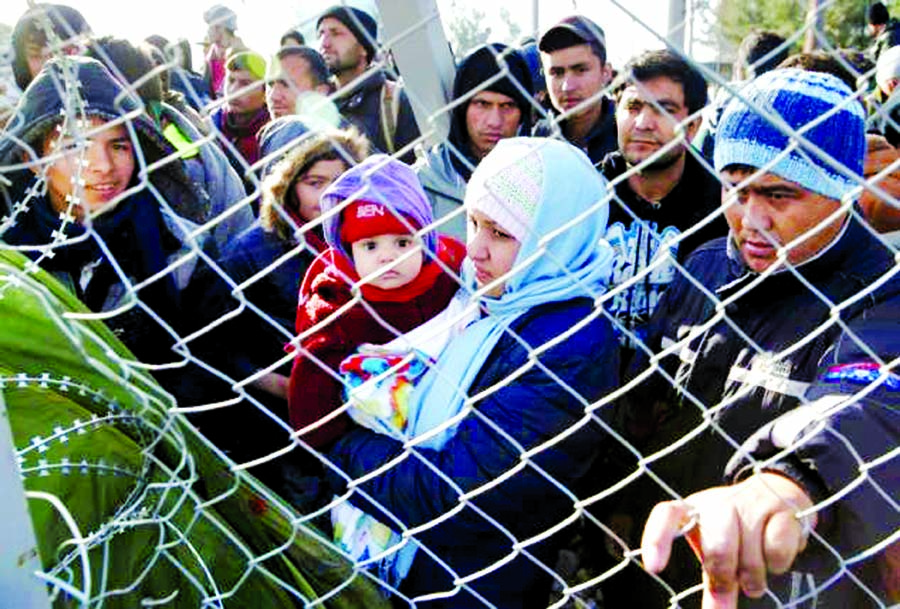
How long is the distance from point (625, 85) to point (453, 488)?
1705 mm


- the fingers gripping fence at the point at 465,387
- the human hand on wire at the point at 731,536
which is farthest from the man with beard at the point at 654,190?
the human hand on wire at the point at 731,536

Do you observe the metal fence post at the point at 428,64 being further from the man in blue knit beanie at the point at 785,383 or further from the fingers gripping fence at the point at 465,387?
the man in blue knit beanie at the point at 785,383

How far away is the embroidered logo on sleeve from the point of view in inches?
46.1

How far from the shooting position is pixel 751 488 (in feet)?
3.63

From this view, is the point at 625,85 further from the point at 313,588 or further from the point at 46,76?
the point at 313,588

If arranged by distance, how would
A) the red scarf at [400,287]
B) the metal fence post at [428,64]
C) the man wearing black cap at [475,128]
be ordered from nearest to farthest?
1. the red scarf at [400,287]
2. the metal fence post at [428,64]
3. the man wearing black cap at [475,128]

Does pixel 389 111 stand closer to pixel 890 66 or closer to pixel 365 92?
pixel 365 92

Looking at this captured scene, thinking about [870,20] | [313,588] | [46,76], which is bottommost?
[870,20]

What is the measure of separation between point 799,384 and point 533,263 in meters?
0.49

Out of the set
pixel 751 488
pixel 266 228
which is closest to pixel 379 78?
pixel 266 228

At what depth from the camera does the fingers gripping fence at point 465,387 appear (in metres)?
1.15

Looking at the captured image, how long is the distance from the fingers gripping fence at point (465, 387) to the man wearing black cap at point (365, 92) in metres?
0.92

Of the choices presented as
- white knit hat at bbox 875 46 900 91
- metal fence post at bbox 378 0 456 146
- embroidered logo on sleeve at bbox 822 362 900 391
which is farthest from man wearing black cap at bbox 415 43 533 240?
white knit hat at bbox 875 46 900 91

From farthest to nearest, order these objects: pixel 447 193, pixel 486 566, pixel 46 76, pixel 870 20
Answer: pixel 870 20, pixel 447 193, pixel 46 76, pixel 486 566
